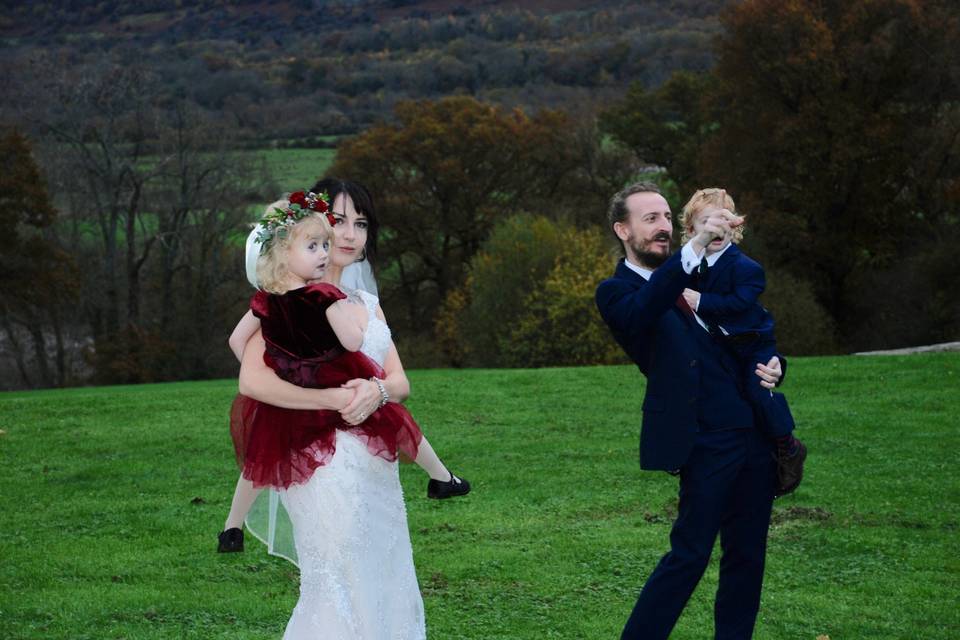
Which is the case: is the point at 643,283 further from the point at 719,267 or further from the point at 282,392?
the point at 282,392

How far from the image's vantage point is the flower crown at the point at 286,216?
499 centimetres

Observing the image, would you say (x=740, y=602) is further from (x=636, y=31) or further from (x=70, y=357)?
(x=636, y=31)

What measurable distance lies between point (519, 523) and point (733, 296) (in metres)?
4.56

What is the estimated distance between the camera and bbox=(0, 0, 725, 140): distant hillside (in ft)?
250

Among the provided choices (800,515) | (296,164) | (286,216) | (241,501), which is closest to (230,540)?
(241,501)

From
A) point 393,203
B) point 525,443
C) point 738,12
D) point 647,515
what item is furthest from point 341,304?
point 393,203

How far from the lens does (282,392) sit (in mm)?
4902

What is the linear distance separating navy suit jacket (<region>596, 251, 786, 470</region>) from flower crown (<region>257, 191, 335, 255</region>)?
1.33m

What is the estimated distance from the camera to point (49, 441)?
13344mm

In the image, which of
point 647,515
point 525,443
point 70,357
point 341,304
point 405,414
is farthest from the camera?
point 70,357

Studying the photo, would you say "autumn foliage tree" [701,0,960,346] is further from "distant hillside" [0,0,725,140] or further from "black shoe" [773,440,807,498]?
"black shoe" [773,440,807,498]

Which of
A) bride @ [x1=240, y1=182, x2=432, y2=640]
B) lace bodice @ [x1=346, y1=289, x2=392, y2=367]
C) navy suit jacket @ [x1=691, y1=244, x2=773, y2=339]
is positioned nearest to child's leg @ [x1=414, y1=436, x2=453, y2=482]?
bride @ [x1=240, y1=182, x2=432, y2=640]

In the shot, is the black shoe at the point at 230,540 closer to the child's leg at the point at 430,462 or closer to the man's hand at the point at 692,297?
the child's leg at the point at 430,462

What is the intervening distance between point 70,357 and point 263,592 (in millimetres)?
41623
